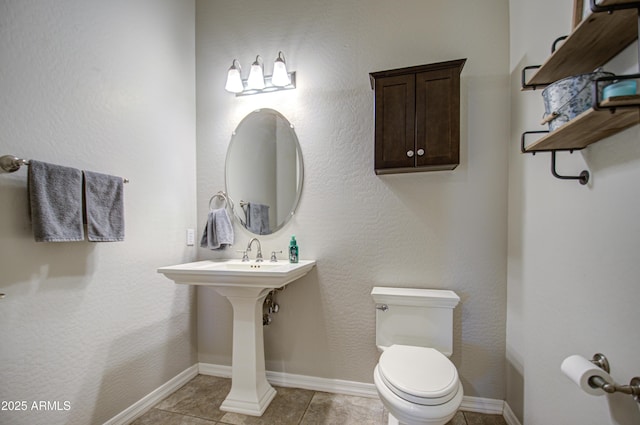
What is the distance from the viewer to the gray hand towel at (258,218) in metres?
2.05

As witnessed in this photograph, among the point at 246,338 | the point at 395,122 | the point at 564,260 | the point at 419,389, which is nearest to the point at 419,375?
the point at 419,389

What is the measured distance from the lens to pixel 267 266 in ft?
5.97

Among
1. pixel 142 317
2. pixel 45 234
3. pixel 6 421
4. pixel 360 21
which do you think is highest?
pixel 360 21

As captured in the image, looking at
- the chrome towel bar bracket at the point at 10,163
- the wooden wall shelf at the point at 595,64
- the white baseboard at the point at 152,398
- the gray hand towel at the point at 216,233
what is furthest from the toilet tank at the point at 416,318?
the chrome towel bar bracket at the point at 10,163

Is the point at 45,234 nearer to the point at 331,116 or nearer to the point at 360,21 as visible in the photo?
the point at 331,116

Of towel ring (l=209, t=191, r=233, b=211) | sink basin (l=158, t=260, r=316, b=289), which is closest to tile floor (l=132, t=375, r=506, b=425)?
sink basin (l=158, t=260, r=316, b=289)

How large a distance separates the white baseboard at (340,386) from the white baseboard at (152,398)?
20cm

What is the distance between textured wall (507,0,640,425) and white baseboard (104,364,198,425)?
215 cm

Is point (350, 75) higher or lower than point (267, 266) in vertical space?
higher

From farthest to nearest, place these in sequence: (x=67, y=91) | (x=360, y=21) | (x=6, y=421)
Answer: (x=360, y=21)
(x=67, y=91)
(x=6, y=421)

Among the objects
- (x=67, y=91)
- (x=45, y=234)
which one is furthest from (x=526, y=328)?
Answer: (x=67, y=91)

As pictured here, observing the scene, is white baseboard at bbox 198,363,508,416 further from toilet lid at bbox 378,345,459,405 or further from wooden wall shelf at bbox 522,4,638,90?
wooden wall shelf at bbox 522,4,638,90

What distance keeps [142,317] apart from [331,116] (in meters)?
1.81

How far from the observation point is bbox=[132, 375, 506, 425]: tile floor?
1.60 meters
